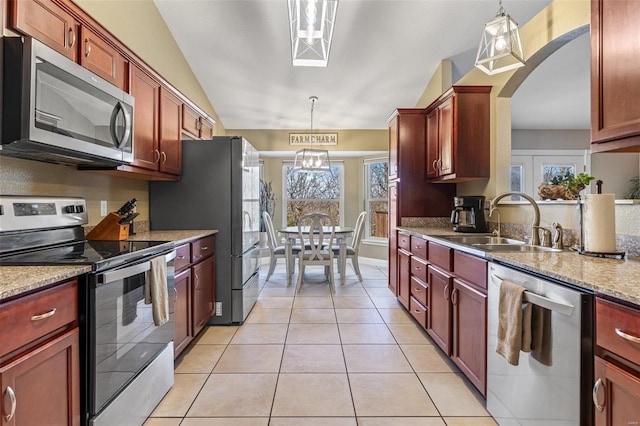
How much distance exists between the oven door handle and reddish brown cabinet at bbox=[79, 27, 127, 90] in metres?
1.14

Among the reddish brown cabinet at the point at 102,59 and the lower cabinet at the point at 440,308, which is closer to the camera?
the reddish brown cabinet at the point at 102,59

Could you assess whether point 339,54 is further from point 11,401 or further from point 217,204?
point 11,401

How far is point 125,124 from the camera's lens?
80.2 inches

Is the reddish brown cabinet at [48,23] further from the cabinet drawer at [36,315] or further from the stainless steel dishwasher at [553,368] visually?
the stainless steel dishwasher at [553,368]

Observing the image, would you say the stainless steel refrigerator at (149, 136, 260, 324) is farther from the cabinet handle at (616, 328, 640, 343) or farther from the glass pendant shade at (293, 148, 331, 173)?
the cabinet handle at (616, 328, 640, 343)

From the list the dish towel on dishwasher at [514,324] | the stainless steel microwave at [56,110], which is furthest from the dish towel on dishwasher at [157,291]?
the dish towel on dishwasher at [514,324]

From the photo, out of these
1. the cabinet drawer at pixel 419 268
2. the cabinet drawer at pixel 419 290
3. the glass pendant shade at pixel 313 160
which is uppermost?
the glass pendant shade at pixel 313 160

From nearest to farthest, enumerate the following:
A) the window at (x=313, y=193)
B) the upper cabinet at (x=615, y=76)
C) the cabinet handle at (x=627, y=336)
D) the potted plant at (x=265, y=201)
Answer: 1. the cabinet handle at (x=627, y=336)
2. the upper cabinet at (x=615, y=76)
3. the potted plant at (x=265, y=201)
4. the window at (x=313, y=193)

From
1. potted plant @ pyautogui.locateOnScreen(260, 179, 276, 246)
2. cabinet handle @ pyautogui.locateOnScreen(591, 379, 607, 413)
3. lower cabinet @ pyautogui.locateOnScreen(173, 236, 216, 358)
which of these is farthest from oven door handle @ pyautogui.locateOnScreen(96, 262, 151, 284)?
potted plant @ pyautogui.locateOnScreen(260, 179, 276, 246)

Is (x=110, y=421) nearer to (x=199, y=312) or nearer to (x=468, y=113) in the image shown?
(x=199, y=312)

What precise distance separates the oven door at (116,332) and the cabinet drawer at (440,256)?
187cm

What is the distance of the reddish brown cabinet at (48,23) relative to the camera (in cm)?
Answer: 144

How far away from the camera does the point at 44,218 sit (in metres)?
1.84

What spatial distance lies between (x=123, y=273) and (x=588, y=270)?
1943mm
